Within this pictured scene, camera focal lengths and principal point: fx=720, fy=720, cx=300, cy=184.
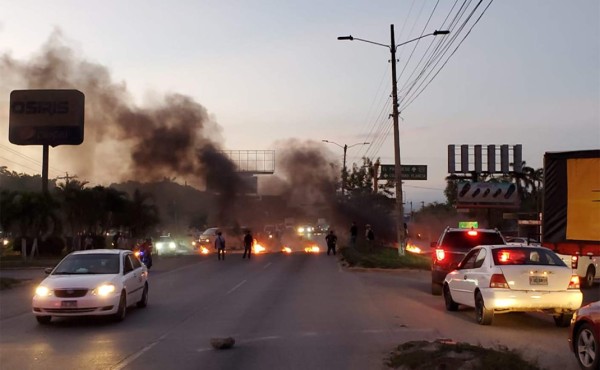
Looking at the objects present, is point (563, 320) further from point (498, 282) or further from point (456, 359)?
point (456, 359)

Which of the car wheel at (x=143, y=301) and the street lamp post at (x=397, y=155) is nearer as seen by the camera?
the car wheel at (x=143, y=301)

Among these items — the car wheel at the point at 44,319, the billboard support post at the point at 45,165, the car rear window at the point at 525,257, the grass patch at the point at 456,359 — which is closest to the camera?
the grass patch at the point at 456,359

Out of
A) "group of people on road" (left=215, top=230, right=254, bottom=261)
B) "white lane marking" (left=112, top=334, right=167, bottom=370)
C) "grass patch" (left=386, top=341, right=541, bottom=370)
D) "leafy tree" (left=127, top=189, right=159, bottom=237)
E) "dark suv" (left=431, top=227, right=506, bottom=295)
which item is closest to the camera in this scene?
"grass patch" (left=386, top=341, right=541, bottom=370)

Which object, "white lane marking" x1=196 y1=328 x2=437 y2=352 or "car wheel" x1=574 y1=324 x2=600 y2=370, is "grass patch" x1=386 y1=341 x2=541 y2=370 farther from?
"white lane marking" x1=196 y1=328 x2=437 y2=352

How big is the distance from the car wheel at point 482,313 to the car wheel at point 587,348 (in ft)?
11.6

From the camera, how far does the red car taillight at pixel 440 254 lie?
17047 millimetres

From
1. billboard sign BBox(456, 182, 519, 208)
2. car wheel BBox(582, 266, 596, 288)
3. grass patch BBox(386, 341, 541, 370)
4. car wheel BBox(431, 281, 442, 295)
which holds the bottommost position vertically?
car wheel BBox(431, 281, 442, 295)

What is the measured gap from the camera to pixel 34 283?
2242 cm

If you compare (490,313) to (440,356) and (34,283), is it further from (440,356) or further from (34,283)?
(34,283)

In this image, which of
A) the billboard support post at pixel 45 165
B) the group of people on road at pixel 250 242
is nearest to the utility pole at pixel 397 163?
the group of people on road at pixel 250 242

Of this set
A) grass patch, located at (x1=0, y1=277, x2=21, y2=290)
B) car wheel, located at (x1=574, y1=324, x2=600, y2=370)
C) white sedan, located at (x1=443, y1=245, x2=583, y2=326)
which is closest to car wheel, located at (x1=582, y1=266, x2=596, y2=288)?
white sedan, located at (x1=443, y1=245, x2=583, y2=326)

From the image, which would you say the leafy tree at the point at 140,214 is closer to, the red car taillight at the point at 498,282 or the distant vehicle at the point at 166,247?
the distant vehicle at the point at 166,247

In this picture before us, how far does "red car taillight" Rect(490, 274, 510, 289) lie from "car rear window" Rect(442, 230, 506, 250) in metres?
5.10

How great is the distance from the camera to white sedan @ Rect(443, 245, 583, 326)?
11.7m
